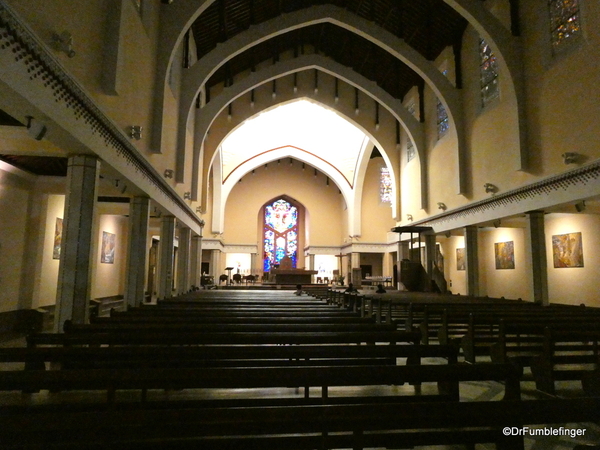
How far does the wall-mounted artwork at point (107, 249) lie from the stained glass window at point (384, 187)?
1626cm

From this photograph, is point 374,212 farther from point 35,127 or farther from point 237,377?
point 237,377

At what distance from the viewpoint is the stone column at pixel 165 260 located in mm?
11766

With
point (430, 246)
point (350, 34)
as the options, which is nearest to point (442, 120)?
point (430, 246)

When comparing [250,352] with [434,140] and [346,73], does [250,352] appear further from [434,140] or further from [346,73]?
[346,73]

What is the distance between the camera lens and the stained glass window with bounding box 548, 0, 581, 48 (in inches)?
351

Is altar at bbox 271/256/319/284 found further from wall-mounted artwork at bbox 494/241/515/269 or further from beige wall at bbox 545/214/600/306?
beige wall at bbox 545/214/600/306

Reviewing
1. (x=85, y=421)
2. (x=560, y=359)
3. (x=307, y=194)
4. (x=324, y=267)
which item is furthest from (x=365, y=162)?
(x=85, y=421)

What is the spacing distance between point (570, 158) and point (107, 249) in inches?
525

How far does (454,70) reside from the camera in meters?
14.6

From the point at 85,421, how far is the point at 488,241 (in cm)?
1687

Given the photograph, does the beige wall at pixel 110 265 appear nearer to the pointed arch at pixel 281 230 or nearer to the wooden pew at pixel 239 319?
the wooden pew at pixel 239 319

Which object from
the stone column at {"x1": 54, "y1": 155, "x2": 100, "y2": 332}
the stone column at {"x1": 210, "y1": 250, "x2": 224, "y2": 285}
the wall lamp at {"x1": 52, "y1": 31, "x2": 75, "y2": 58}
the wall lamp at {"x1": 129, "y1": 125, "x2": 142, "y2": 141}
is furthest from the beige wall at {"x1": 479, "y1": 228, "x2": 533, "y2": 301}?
the stone column at {"x1": 210, "y1": 250, "x2": 224, "y2": 285}

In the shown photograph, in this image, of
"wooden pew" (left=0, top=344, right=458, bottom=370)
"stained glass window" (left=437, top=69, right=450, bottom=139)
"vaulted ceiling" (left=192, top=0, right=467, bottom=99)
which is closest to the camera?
"wooden pew" (left=0, top=344, right=458, bottom=370)

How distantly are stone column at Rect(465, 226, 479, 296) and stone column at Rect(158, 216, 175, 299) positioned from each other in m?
9.63
